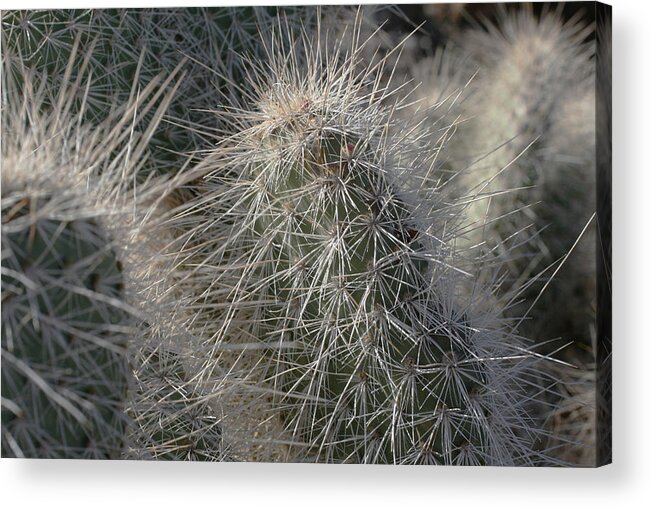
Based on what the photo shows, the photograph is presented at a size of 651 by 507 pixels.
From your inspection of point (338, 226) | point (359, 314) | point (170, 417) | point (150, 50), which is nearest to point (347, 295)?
point (359, 314)

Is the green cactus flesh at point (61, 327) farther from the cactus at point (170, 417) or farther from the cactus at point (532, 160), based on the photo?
the cactus at point (532, 160)

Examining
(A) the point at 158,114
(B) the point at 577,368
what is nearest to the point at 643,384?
(B) the point at 577,368

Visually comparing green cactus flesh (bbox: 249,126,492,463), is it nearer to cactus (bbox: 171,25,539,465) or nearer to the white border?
cactus (bbox: 171,25,539,465)

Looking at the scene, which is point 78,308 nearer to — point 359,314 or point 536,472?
point 359,314

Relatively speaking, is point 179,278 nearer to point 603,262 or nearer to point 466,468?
point 466,468

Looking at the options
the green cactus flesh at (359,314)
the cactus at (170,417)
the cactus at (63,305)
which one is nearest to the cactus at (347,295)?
the green cactus flesh at (359,314)
